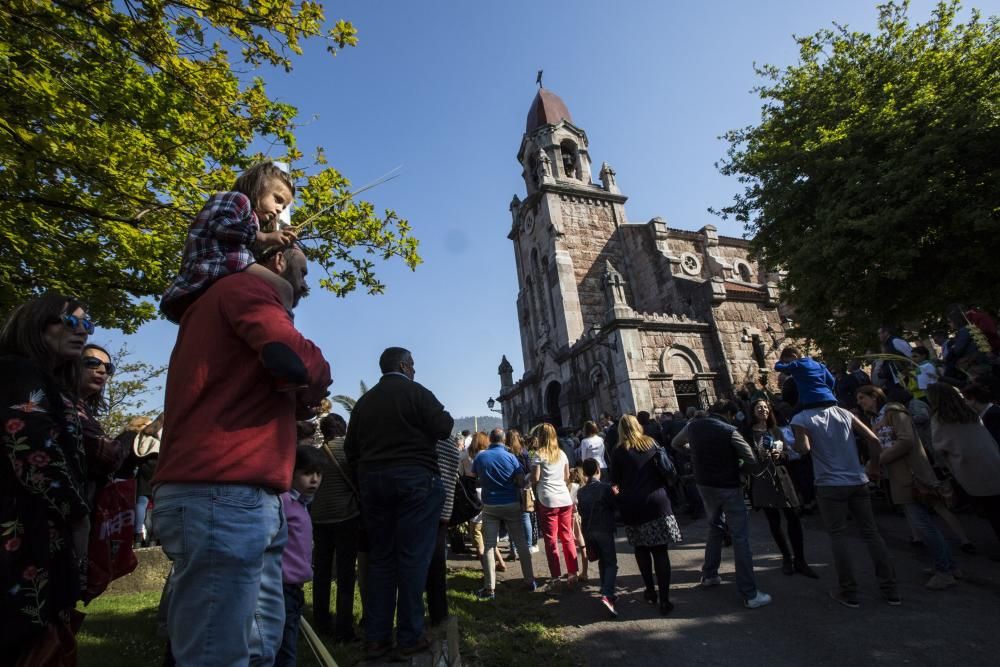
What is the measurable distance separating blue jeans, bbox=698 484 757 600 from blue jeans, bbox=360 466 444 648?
11.4 feet

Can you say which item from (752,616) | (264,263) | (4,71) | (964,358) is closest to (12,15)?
(4,71)

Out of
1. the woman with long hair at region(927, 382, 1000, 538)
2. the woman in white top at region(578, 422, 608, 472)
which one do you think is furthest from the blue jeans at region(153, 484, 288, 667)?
the woman in white top at region(578, 422, 608, 472)

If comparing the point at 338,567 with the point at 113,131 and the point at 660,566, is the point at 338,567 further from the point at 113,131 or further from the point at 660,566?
the point at 113,131

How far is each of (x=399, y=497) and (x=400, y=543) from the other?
0.32m

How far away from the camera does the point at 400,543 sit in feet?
11.7

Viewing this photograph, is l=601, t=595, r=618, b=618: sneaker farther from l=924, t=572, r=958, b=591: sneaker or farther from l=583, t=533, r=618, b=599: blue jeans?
l=924, t=572, r=958, b=591: sneaker

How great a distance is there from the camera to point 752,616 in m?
4.88

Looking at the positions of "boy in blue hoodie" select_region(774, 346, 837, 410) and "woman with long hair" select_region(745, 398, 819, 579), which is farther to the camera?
"woman with long hair" select_region(745, 398, 819, 579)

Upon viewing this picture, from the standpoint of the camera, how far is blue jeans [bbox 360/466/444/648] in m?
3.39

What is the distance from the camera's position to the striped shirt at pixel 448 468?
4660mm

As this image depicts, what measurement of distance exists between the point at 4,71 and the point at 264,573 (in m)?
5.99

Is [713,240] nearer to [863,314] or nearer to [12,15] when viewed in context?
[863,314]

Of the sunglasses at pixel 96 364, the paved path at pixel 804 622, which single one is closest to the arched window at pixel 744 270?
the paved path at pixel 804 622

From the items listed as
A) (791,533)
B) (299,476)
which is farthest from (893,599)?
(299,476)
